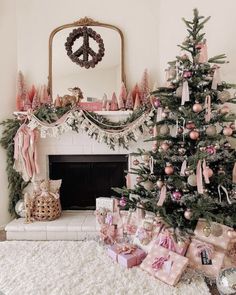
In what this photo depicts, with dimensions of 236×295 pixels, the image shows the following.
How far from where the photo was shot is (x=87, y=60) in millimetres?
3055

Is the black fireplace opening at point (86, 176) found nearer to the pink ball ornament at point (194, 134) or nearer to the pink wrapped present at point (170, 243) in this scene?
the pink wrapped present at point (170, 243)

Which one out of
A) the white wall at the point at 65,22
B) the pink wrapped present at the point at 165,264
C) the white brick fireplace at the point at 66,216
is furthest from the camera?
the white wall at the point at 65,22

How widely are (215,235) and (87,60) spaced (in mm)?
2158

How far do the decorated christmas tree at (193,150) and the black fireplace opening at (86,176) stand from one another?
100 cm

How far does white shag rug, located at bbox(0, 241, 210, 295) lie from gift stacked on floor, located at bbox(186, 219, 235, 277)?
10cm

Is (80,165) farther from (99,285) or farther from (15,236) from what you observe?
(99,285)

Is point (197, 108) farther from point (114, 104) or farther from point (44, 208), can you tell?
point (44, 208)

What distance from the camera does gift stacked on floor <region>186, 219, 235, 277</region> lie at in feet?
6.40

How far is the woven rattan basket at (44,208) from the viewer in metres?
2.89

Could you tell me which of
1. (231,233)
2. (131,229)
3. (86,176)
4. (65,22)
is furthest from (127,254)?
(65,22)

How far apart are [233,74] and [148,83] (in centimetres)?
91

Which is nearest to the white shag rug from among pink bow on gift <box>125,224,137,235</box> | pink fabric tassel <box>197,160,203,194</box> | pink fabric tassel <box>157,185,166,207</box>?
pink bow on gift <box>125,224,137,235</box>

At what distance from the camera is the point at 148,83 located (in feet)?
9.79

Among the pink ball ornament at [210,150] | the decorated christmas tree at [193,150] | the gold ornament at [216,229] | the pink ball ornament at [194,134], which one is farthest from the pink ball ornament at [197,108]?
the gold ornament at [216,229]
